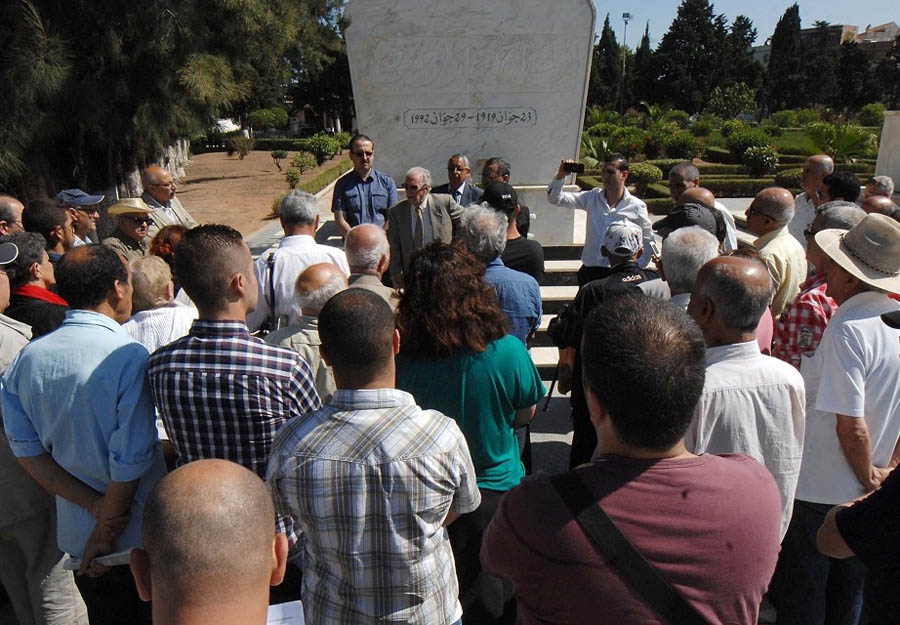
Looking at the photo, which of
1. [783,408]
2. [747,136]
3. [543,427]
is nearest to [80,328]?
[783,408]

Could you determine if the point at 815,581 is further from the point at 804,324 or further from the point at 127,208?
the point at 127,208

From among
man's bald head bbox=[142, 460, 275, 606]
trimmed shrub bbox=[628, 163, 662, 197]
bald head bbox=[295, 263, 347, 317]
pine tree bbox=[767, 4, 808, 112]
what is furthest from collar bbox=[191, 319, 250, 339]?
pine tree bbox=[767, 4, 808, 112]

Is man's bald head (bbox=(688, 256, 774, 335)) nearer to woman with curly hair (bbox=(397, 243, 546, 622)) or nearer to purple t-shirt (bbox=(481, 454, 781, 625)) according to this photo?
woman with curly hair (bbox=(397, 243, 546, 622))

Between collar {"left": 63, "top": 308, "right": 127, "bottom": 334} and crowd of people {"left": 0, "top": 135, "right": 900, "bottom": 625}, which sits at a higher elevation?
collar {"left": 63, "top": 308, "right": 127, "bottom": 334}

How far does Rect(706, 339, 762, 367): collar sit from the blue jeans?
2.88ft

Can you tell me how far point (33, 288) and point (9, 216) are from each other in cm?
140

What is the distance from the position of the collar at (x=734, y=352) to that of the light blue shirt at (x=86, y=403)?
6.15 feet

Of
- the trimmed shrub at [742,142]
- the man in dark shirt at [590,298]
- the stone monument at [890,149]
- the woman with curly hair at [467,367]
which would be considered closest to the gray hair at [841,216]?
the man in dark shirt at [590,298]

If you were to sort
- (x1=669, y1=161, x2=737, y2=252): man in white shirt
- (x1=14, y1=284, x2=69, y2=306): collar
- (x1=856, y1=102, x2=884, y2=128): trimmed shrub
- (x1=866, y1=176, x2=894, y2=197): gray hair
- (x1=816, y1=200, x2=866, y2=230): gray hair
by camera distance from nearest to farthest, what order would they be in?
(x1=14, y1=284, x2=69, y2=306): collar < (x1=816, y1=200, x2=866, y2=230): gray hair < (x1=669, y1=161, x2=737, y2=252): man in white shirt < (x1=866, y1=176, x2=894, y2=197): gray hair < (x1=856, y1=102, x2=884, y2=128): trimmed shrub

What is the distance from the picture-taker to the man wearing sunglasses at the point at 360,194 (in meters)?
5.70

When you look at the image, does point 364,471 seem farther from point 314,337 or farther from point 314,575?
point 314,337

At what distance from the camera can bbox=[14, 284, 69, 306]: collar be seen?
306 cm

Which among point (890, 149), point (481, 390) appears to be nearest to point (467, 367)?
point (481, 390)

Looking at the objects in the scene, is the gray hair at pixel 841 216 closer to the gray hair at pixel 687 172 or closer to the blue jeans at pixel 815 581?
the gray hair at pixel 687 172
